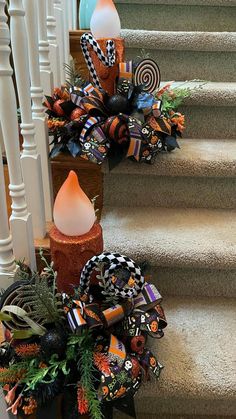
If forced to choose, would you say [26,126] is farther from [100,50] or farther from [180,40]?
[180,40]

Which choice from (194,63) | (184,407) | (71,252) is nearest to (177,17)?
(194,63)

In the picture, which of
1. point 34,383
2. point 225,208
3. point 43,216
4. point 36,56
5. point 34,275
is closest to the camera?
point 34,383

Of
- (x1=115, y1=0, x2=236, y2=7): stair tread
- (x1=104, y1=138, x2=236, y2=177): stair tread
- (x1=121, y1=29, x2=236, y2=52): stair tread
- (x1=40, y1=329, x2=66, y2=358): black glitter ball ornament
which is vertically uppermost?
(x1=115, y1=0, x2=236, y2=7): stair tread

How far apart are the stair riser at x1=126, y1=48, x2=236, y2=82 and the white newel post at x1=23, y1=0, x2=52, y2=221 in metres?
0.75

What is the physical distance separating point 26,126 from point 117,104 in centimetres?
34

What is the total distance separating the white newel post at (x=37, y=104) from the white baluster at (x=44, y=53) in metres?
0.13

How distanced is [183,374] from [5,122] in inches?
30.8

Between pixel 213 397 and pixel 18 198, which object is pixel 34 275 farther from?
pixel 213 397

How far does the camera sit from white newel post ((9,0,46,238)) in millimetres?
912

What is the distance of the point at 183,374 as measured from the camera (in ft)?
3.28

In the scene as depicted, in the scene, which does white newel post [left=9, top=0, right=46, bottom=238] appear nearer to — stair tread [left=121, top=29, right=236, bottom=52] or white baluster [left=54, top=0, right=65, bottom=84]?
white baluster [left=54, top=0, right=65, bottom=84]

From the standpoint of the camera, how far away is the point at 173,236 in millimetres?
1255

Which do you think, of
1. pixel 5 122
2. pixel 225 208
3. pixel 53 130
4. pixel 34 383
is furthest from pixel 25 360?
pixel 225 208

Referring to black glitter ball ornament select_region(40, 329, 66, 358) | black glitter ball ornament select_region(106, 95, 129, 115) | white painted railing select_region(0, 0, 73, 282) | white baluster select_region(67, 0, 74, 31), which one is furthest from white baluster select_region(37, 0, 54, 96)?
Result: black glitter ball ornament select_region(40, 329, 66, 358)
